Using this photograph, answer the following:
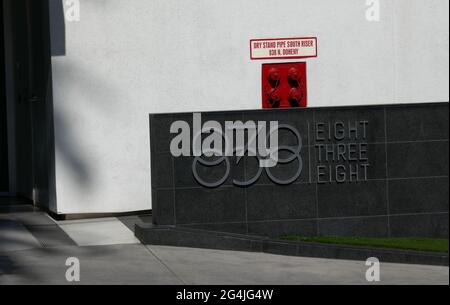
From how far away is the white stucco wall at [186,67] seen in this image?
42.8 ft

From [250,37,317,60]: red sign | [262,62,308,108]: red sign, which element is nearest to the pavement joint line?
[262,62,308,108]: red sign

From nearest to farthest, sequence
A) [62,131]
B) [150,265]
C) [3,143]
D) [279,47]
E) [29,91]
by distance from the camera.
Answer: [150,265] → [62,131] → [279,47] → [29,91] → [3,143]

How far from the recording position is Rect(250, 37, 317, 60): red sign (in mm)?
13523

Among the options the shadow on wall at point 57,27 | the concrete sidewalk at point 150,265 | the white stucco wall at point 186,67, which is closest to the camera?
the concrete sidewalk at point 150,265

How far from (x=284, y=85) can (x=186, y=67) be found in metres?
1.40

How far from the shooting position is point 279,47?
1354 centimetres

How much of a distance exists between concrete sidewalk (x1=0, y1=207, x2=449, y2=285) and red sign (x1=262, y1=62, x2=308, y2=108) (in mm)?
3018

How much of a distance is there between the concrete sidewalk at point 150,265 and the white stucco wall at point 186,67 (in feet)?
4.03

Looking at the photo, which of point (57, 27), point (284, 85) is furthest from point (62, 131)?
point (284, 85)

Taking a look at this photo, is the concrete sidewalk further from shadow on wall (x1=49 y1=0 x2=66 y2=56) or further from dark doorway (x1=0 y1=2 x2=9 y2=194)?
dark doorway (x1=0 y1=2 x2=9 y2=194)

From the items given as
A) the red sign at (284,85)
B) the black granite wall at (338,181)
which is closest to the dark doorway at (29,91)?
the black granite wall at (338,181)

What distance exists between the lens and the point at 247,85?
44.6ft

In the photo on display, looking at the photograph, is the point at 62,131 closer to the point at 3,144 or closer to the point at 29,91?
the point at 29,91

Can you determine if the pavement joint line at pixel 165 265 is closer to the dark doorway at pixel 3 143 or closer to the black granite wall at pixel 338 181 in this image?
the black granite wall at pixel 338 181
